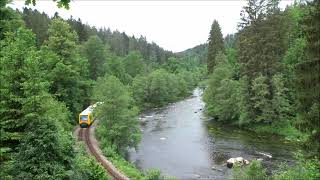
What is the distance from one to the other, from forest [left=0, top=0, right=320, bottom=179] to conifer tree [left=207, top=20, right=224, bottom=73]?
0.24 meters

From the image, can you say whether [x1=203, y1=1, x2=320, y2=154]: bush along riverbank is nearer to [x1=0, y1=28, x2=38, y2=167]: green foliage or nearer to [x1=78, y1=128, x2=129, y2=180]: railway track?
[x1=78, y1=128, x2=129, y2=180]: railway track

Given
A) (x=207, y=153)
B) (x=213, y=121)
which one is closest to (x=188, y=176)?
(x=207, y=153)

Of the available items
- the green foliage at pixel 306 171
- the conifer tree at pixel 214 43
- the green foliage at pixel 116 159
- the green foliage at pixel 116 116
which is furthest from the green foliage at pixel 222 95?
the green foliage at pixel 306 171

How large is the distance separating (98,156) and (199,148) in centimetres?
1250

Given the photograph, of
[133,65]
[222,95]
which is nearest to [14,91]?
[222,95]

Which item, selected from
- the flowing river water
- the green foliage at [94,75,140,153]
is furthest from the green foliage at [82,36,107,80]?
the green foliage at [94,75,140,153]

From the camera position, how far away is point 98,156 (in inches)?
1328

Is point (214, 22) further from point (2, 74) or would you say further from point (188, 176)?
point (2, 74)

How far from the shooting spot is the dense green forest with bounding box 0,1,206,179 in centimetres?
1978

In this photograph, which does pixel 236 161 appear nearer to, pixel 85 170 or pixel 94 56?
pixel 85 170

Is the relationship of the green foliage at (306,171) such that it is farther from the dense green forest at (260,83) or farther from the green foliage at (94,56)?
the green foliage at (94,56)

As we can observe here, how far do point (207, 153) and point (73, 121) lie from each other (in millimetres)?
17885

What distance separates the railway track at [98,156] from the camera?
28.8 metres

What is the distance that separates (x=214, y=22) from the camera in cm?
9062
